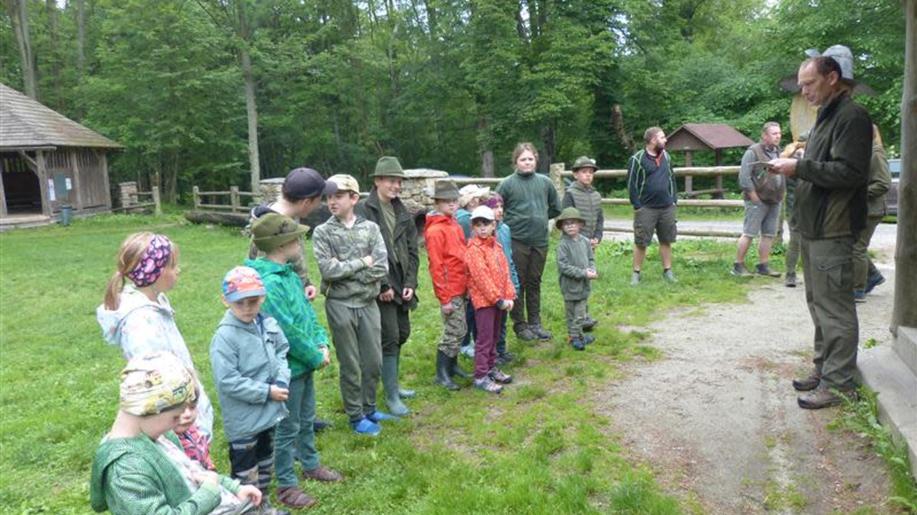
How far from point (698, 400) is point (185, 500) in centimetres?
348

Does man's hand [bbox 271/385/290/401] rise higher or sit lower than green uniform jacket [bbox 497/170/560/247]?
lower

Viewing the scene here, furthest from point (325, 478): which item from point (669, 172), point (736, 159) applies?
point (736, 159)

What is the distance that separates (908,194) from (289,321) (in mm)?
3942

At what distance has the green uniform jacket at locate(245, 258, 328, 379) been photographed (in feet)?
11.6

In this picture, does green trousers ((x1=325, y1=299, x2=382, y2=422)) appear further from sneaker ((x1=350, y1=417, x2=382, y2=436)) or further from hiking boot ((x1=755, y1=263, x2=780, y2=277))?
hiking boot ((x1=755, y1=263, x2=780, y2=277))

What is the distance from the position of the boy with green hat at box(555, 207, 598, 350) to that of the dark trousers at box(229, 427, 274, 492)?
3.26 meters

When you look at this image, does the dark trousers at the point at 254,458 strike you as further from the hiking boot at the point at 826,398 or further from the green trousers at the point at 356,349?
the hiking boot at the point at 826,398

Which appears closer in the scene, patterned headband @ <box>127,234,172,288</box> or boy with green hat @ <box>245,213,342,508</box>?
patterned headband @ <box>127,234,172,288</box>

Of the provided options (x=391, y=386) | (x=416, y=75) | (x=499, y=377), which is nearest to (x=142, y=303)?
(x=391, y=386)

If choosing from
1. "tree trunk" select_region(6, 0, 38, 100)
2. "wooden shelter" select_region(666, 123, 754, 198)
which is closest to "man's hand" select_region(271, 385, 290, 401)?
"wooden shelter" select_region(666, 123, 754, 198)

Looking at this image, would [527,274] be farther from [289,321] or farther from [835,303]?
[289,321]

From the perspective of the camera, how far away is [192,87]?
1095 inches

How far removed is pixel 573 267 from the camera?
593 cm

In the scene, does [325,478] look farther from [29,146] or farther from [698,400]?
[29,146]
